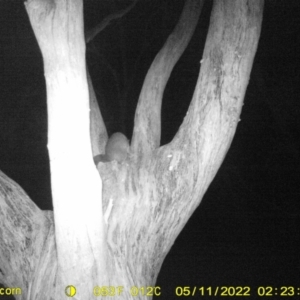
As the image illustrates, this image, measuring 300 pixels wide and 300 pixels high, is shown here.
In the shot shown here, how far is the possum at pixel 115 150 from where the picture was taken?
3014 millimetres

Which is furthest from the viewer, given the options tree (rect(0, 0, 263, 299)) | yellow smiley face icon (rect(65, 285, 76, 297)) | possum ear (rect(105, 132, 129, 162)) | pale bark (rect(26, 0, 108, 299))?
possum ear (rect(105, 132, 129, 162))

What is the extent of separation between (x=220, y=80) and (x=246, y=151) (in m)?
2.92

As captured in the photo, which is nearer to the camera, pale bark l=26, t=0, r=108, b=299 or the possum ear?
pale bark l=26, t=0, r=108, b=299

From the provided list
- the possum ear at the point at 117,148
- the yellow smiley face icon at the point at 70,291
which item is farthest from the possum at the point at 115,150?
the yellow smiley face icon at the point at 70,291

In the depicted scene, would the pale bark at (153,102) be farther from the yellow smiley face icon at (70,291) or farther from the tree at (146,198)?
the yellow smiley face icon at (70,291)

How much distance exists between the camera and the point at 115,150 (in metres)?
3.03

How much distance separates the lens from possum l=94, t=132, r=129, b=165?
3014mm

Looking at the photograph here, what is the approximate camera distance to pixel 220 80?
109 inches

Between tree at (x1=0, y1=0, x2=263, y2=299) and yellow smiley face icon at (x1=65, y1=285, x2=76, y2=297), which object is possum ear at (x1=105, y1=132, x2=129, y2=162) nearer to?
tree at (x1=0, y1=0, x2=263, y2=299)

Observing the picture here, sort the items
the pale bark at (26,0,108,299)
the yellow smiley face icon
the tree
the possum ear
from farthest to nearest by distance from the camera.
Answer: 1. the possum ear
2. the tree
3. the yellow smiley face icon
4. the pale bark at (26,0,108,299)

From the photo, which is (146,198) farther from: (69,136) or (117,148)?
(69,136)

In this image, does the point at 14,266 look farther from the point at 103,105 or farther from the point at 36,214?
the point at 103,105

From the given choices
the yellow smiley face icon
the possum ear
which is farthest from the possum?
the yellow smiley face icon

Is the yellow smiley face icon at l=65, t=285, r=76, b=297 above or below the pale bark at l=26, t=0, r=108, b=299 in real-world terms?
below
